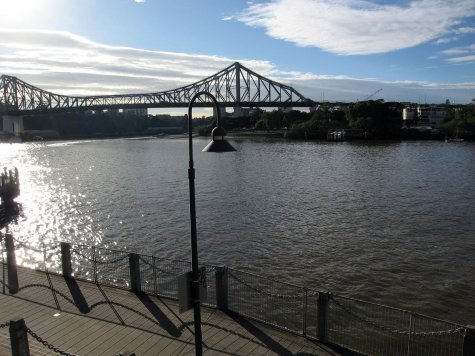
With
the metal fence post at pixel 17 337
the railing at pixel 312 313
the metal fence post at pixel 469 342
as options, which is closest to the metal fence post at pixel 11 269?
the railing at pixel 312 313

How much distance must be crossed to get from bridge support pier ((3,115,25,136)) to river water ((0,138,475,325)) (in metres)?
148

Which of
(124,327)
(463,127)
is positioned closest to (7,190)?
(124,327)

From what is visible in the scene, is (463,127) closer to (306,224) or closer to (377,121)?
(377,121)

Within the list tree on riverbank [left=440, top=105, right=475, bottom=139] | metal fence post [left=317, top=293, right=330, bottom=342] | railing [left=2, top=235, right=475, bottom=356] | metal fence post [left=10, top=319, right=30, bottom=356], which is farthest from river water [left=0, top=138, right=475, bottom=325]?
tree on riverbank [left=440, top=105, right=475, bottom=139]

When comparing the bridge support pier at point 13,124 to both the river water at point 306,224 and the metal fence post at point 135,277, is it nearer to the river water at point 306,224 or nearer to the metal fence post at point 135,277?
the river water at point 306,224

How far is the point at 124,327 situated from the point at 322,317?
5.11m

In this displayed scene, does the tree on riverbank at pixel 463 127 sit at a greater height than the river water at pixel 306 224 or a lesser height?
greater

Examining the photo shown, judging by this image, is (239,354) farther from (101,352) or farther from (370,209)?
(370,209)

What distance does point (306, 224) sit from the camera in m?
31.1

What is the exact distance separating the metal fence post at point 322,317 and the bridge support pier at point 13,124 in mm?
204081

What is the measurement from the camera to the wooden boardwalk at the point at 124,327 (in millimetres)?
10672

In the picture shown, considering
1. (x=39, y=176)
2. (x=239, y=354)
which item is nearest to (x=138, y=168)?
(x=39, y=176)

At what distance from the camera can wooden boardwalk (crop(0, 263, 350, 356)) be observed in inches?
420

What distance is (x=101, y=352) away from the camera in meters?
10.6
